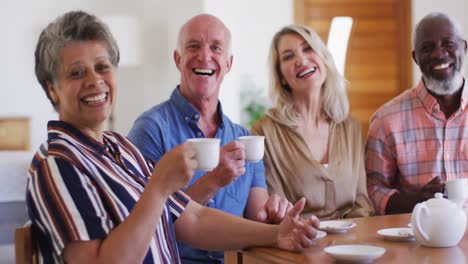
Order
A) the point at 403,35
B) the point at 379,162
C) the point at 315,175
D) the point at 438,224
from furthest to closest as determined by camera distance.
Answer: the point at 403,35 → the point at 379,162 → the point at 315,175 → the point at 438,224

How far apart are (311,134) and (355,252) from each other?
1.24 metres

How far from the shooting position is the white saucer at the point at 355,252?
5.05 feet

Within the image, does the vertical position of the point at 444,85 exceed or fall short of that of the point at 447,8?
it falls short

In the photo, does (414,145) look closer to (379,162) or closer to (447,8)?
(379,162)

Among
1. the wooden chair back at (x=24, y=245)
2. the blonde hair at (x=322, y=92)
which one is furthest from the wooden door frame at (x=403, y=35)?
the wooden chair back at (x=24, y=245)

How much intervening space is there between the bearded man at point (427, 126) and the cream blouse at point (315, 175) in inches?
3.3

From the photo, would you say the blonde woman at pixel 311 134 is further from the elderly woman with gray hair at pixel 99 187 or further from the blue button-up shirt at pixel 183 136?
the elderly woman with gray hair at pixel 99 187

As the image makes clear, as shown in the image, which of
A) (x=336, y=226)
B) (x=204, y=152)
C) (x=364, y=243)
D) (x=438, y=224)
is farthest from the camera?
(x=336, y=226)

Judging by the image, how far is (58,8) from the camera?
5527mm

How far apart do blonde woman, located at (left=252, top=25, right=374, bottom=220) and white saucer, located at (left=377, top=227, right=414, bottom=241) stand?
796 mm

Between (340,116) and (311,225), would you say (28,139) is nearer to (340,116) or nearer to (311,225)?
(340,116)

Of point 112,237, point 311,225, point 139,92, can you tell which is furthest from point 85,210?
point 139,92

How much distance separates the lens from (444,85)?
280 cm

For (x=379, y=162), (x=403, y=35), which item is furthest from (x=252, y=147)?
(x=403, y=35)
